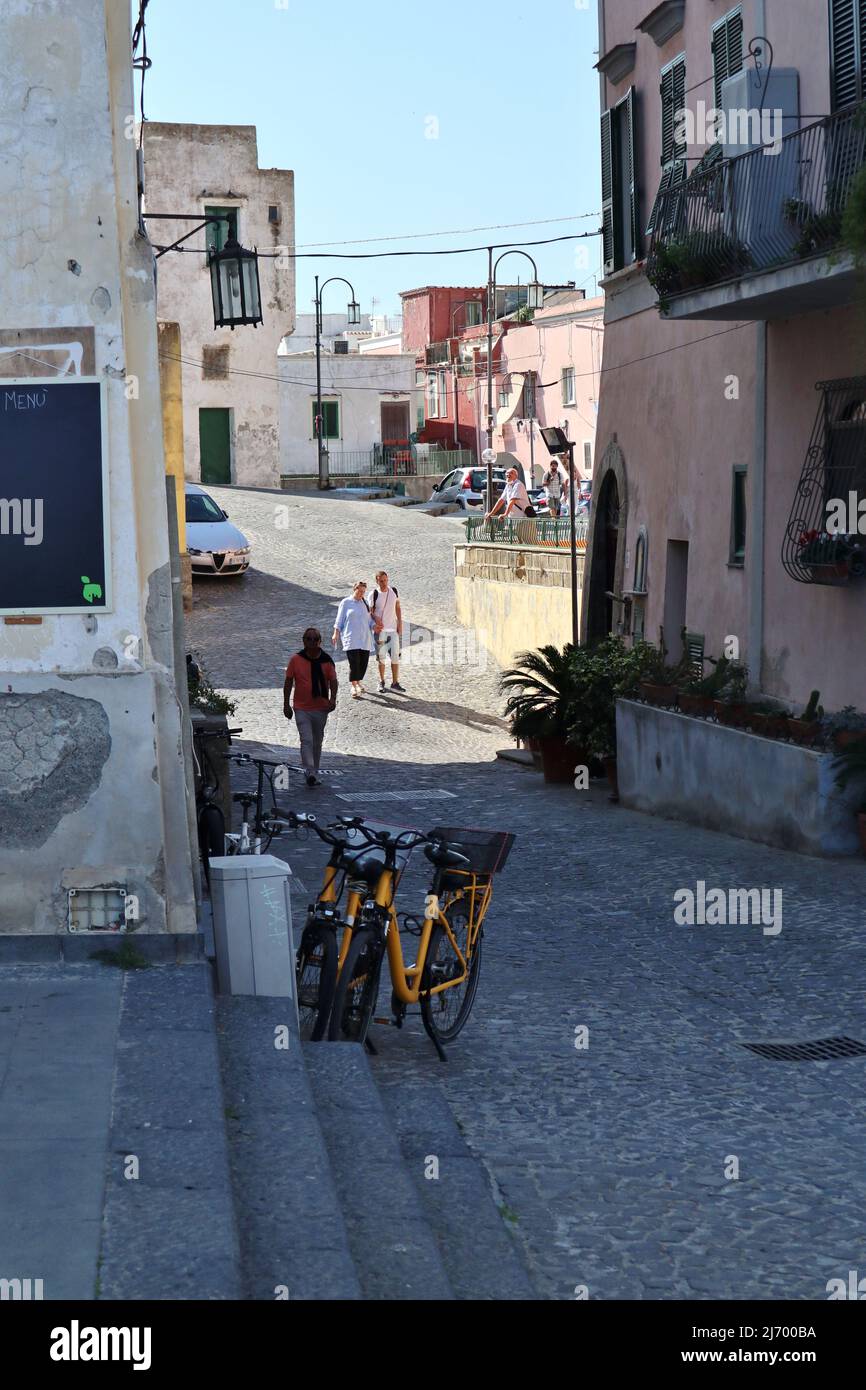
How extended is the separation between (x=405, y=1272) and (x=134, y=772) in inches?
125

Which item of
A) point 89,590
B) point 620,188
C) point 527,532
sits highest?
point 620,188

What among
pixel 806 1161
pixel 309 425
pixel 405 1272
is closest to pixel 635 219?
pixel 806 1161

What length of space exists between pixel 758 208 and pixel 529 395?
142 feet

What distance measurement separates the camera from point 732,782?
1337 cm

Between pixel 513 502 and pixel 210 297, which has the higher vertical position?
pixel 210 297

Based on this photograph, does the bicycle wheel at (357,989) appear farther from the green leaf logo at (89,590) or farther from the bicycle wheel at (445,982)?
the green leaf logo at (89,590)

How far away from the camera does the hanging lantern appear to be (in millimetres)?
11570

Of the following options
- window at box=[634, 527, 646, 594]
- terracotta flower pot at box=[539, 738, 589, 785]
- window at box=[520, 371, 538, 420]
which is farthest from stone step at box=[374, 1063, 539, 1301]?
window at box=[520, 371, 538, 420]

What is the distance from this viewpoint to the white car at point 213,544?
3011 centimetres

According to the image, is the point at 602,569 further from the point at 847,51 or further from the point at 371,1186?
the point at 371,1186

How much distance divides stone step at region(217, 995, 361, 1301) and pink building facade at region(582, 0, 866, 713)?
7.06m

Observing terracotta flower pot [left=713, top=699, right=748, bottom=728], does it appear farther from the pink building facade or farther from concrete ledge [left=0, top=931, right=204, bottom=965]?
concrete ledge [left=0, top=931, right=204, bottom=965]

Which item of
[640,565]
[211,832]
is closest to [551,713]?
[640,565]
